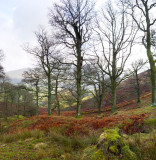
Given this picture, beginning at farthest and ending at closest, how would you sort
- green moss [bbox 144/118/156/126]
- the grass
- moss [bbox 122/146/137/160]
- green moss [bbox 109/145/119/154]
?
1. the grass
2. green moss [bbox 144/118/156/126]
3. green moss [bbox 109/145/119/154]
4. moss [bbox 122/146/137/160]

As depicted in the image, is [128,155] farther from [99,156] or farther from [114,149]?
[99,156]

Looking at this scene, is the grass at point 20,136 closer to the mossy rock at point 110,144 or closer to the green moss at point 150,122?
the mossy rock at point 110,144

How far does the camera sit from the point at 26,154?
3.56m

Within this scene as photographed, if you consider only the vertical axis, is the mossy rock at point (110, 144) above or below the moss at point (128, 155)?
above

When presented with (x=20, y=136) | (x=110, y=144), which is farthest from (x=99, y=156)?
(x=20, y=136)

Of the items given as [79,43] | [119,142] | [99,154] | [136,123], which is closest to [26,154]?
[99,154]

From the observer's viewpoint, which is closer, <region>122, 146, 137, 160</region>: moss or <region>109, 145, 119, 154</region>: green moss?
<region>122, 146, 137, 160</region>: moss

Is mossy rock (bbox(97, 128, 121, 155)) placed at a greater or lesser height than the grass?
greater

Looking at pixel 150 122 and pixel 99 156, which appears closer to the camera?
pixel 99 156

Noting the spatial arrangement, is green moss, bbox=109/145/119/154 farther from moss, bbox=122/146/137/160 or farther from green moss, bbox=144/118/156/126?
green moss, bbox=144/118/156/126

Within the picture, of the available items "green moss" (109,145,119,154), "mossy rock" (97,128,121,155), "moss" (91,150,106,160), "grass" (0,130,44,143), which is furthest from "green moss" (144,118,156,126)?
"grass" (0,130,44,143)

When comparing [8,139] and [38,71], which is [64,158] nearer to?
[8,139]

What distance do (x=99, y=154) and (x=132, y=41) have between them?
10.9 meters

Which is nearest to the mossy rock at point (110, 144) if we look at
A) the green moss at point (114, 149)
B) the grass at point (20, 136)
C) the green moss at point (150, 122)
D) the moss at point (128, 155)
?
the green moss at point (114, 149)
